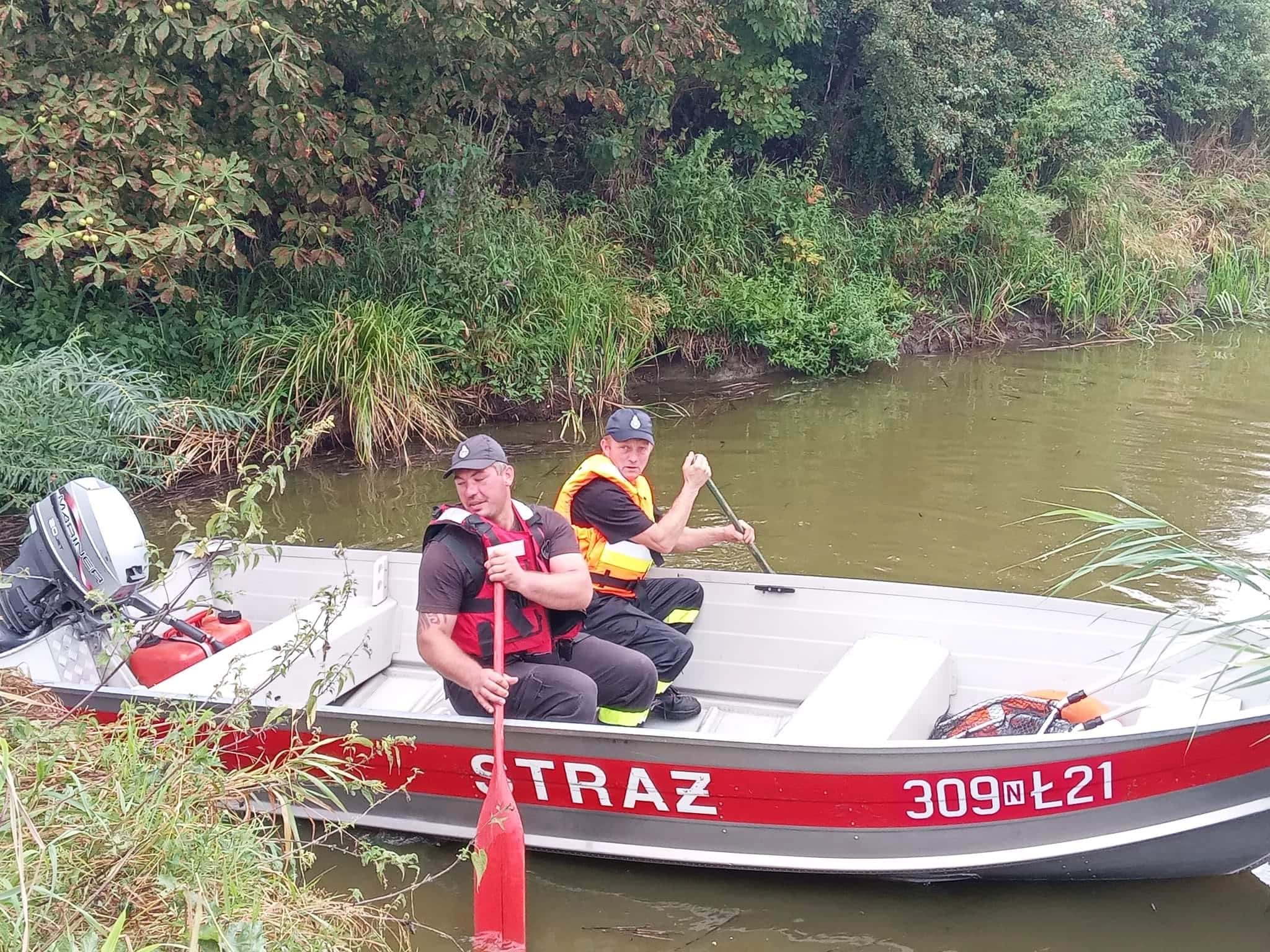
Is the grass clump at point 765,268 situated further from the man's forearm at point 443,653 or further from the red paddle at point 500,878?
the red paddle at point 500,878

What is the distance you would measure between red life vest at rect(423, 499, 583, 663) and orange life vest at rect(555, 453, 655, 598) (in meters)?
0.46

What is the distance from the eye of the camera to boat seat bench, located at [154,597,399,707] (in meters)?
4.06

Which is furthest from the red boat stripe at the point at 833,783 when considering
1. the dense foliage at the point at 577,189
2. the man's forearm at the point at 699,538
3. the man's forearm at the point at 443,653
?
the dense foliage at the point at 577,189

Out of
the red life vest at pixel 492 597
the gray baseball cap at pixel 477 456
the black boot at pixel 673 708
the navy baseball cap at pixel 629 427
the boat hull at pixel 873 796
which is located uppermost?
the gray baseball cap at pixel 477 456

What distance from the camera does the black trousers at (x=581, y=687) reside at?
12.9 ft

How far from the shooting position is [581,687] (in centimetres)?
395

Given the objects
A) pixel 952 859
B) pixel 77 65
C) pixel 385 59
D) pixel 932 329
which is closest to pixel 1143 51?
pixel 932 329

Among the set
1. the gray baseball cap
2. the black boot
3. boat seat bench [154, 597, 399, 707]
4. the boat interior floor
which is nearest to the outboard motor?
boat seat bench [154, 597, 399, 707]

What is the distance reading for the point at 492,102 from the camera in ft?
32.7

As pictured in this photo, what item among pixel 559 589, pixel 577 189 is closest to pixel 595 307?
pixel 577 189

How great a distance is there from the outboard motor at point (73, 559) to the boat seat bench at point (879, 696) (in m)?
2.57

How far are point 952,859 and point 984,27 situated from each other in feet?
34.8

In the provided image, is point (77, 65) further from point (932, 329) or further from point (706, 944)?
point (932, 329)

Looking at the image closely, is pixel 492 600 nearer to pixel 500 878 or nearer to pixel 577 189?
pixel 500 878
